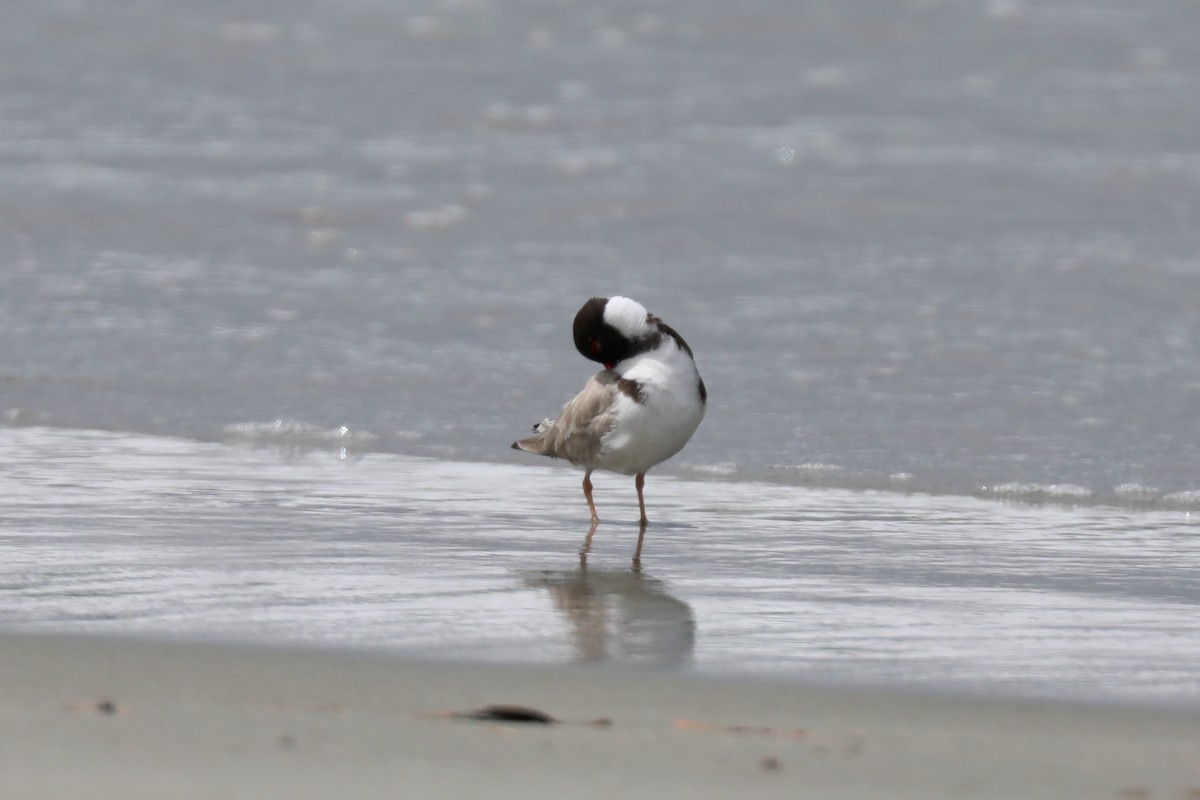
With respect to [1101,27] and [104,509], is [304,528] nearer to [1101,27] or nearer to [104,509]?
[104,509]

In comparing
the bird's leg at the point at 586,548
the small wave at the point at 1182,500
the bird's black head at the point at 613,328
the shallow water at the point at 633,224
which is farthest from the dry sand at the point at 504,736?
the shallow water at the point at 633,224

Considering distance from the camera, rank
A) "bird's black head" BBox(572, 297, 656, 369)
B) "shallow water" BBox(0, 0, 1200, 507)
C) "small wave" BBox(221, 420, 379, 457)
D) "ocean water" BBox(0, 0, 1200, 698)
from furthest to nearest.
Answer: "shallow water" BBox(0, 0, 1200, 507) → "small wave" BBox(221, 420, 379, 457) → "bird's black head" BBox(572, 297, 656, 369) → "ocean water" BBox(0, 0, 1200, 698)

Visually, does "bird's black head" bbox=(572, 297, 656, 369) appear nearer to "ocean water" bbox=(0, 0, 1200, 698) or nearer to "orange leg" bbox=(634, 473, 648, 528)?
"orange leg" bbox=(634, 473, 648, 528)

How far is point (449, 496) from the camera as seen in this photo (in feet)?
22.7

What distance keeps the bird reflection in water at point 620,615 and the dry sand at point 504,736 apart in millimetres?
283

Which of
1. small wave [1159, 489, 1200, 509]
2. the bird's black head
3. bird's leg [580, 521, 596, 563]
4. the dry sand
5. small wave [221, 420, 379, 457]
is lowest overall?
the dry sand

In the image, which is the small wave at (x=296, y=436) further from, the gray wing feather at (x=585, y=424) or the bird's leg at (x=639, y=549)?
the bird's leg at (x=639, y=549)

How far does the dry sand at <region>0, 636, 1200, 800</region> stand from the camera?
3.36m

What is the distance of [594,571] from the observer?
5723 mm

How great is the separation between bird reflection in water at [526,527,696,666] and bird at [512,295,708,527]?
652 millimetres

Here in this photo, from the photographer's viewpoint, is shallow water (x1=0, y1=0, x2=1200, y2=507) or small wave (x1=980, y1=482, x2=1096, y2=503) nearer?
small wave (x1=980, y1=482, x2=1096, y2=503)

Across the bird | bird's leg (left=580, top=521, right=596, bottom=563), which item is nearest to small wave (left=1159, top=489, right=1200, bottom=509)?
the bird

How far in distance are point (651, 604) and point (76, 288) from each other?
6.77m

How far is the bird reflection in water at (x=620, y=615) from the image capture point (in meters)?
4.57
